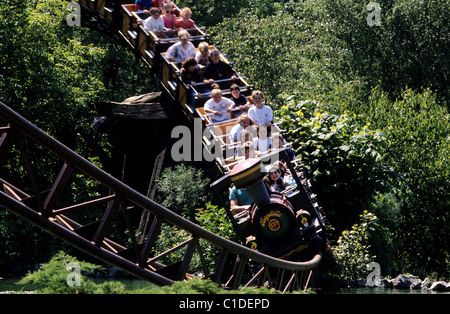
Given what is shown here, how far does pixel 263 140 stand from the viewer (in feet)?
43.5

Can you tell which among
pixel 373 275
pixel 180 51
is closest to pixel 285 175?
pixel 373 275

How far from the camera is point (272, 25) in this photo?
25.0 m

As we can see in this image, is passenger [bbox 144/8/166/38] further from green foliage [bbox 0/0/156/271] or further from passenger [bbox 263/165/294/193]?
passenger [bbox 263/165/294/193]

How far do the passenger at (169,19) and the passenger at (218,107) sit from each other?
11.7 feet

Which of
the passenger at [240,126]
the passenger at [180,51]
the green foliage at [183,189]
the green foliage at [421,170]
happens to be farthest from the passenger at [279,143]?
the green foliage at [421,170]

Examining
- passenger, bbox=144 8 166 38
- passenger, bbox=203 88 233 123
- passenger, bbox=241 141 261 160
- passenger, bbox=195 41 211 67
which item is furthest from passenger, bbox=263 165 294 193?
passenger, bbox=144 8 166 38

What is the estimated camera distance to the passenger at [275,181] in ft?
40.0

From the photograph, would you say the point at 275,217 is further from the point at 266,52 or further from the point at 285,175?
the point at 266,52

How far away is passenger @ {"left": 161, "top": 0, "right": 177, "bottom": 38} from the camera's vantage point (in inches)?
688

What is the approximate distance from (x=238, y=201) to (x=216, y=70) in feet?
14.4

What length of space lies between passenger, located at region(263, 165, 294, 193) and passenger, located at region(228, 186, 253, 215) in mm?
574

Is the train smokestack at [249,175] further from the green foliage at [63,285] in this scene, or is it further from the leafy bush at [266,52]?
the leafy bush at [266,52]
